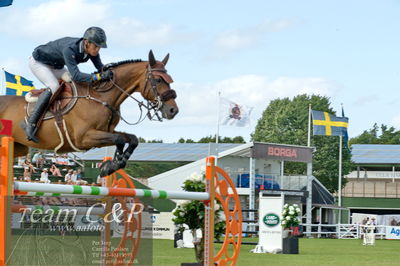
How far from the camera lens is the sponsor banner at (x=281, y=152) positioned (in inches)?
1139

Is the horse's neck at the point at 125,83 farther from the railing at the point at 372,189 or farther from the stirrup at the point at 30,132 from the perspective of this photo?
the railing at the point at 372,189

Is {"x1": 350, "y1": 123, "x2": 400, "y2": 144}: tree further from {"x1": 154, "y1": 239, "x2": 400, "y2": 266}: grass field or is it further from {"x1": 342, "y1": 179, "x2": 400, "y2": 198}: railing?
{"x1": 154, "y1": 239, "x2": 400, "y2": 266}: grass field

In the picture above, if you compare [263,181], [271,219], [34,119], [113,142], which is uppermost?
[34,119]

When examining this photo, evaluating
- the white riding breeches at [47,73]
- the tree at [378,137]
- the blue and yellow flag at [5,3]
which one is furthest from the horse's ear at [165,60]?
the tree at [378,137]

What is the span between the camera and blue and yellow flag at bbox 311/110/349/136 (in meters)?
35.3

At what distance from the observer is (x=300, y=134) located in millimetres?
48281

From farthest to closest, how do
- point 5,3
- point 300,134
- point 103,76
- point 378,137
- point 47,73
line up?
point 378,137 < point 300,134 < point 5,3 < point 47,73 < point 103,76

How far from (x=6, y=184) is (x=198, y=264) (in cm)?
411

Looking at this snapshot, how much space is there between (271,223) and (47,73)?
9343 millimetres

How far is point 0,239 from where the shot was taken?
4.73m

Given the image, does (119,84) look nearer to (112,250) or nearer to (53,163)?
(112,250)

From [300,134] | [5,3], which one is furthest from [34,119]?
[300,134]

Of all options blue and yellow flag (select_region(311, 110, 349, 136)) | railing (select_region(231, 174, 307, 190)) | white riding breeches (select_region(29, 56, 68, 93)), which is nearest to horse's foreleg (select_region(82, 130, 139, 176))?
white riding breeches (select_region(29, 56, 68, 93))

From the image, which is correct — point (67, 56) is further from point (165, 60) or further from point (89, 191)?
point (89, 191)
